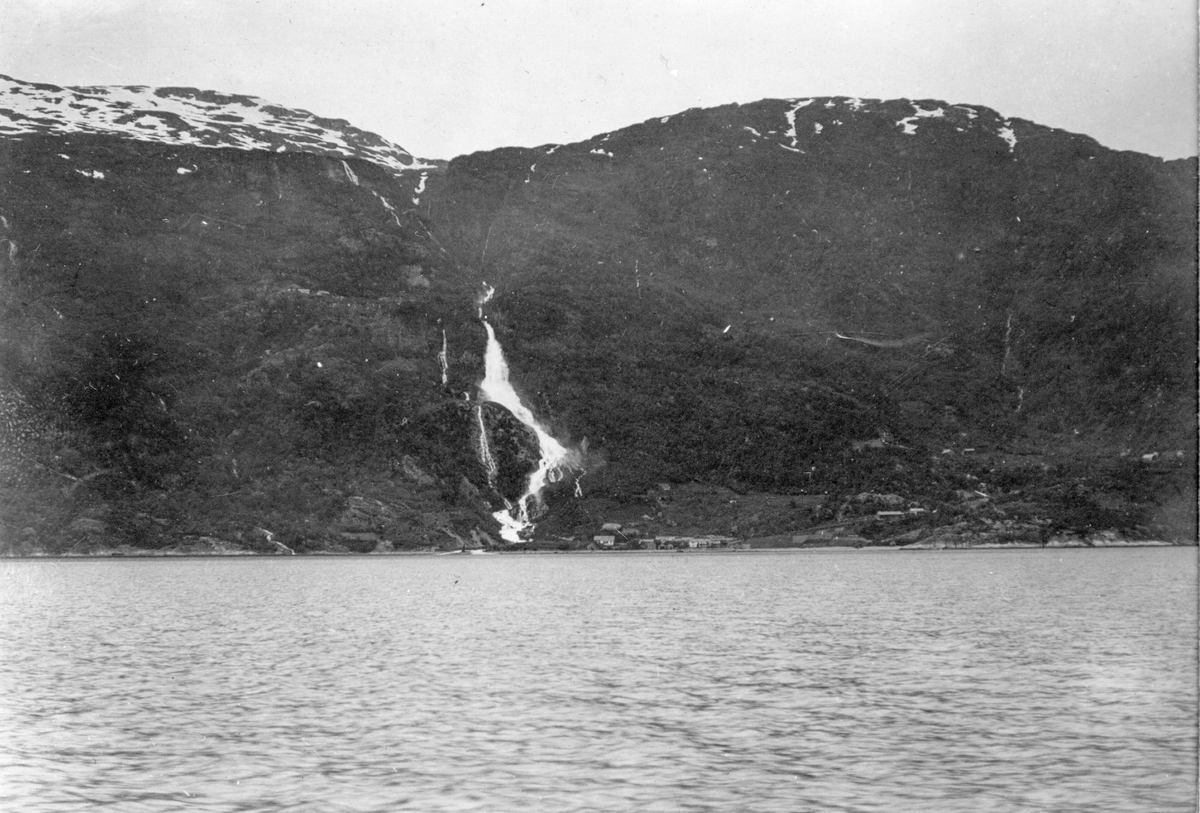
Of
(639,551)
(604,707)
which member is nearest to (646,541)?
(639,551)

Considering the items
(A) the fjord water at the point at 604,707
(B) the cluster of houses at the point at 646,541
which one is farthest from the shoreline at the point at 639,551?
(A) the fjord water at the point at 604,707

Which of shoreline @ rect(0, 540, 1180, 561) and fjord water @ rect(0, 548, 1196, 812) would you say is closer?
fjord water @ rect(0, 548, 1196, 812)

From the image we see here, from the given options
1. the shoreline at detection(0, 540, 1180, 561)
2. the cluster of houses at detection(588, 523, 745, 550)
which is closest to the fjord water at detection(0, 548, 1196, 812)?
the shoreline at detection(0, 540, 1180, 561)

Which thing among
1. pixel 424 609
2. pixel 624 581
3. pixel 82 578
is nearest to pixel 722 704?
pixel 424 609

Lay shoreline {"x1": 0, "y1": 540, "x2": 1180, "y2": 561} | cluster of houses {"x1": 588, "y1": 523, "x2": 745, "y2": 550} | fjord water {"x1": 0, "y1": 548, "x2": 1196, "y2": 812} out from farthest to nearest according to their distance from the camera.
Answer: cluster of houses {"x1": 588, "y1": 523, "x2": 745, "y2": 550} < shoreline {"x1": 0, "y1": 540, "x2": 1180, "y2": 561} < fjord water {"x1": 0, "y1": 548, "x2": 1196, "y2": 812}

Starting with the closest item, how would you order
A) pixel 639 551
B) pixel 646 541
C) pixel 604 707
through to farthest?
pixel 604 707 < pixel 639 551 < pixel 646 541

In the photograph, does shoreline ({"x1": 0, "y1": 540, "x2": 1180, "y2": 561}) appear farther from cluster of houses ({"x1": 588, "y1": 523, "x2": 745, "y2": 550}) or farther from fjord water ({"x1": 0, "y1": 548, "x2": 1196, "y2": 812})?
fjord water ({"x1": 0, "y1": 548, "x2": 1196, "y2": 812})

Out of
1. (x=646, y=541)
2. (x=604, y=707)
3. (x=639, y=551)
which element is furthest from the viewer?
(x=646, y=541)

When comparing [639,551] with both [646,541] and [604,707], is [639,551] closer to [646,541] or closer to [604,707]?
[646,541]

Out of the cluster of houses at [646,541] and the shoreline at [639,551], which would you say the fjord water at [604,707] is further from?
the cluster of houses at [646,541]

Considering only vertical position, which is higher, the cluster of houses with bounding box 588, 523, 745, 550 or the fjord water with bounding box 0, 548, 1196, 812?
the fjord water with bounding box 0, 548, 1196, 812
